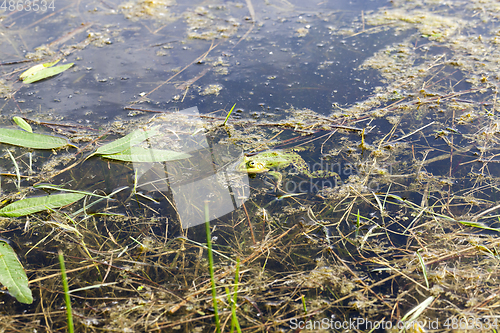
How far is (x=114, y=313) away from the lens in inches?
45.1

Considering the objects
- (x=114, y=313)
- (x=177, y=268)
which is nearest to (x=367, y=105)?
(x=177, y=268)

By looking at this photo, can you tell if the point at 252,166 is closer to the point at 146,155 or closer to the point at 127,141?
the point at 146,155

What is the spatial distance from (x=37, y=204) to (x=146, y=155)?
1.81ft

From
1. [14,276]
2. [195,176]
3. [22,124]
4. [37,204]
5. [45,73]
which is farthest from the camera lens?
[45,73]

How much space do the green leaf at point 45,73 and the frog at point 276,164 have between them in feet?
5.55

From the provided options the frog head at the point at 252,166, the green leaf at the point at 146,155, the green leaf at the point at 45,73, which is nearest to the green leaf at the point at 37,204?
the green leaf at the point at 146,155

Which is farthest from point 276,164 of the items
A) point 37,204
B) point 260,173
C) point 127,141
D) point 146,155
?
point 37,204

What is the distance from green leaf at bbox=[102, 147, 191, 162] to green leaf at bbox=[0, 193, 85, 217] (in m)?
0.30

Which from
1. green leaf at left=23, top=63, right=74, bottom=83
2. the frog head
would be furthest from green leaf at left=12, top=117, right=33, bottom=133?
the frog head

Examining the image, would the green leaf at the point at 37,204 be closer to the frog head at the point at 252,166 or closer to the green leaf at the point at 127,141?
the green leaf at the point at 127,141

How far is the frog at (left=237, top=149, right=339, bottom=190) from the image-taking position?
1653 millimetres

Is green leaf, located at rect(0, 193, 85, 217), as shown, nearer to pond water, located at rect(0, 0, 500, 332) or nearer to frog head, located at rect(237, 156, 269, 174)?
pond water, located at rect(0, 0, 500, 332)

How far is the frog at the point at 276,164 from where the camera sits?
1653mm

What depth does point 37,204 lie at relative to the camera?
147 cm
